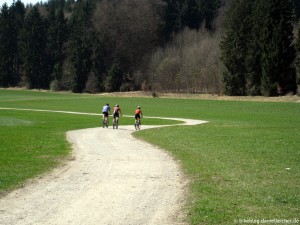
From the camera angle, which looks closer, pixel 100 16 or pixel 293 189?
pixel 293 189

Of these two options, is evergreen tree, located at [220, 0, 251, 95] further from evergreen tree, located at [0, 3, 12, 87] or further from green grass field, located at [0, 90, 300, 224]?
evergreen tree, located at [0, 3, 12, 87]

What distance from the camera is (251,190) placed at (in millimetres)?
10844

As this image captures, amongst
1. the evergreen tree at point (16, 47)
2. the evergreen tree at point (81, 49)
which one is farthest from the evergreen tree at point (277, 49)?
the evergreen tree at point (16, 47)

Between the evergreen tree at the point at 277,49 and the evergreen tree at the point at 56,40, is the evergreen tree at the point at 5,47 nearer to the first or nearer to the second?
the evergreen tree at the point at 56,40

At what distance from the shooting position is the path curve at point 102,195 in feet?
28.7

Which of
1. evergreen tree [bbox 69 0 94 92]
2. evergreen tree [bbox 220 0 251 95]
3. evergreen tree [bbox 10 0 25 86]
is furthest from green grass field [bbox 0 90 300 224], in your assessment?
evergreen tree [bbox 10 0 25 86]

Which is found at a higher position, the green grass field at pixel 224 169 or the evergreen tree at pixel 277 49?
the evergreen tree at pixel 277 49

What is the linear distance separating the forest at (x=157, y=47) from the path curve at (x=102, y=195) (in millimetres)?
56986

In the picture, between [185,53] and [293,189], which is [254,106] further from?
[293,189]

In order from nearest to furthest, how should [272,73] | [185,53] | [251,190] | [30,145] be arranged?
1. [251,190]
2. [30,145]
3. [272,73]
4. [185,53]

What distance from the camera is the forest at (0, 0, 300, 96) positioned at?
7206 centimetres

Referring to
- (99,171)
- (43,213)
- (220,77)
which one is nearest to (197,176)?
(99,171)

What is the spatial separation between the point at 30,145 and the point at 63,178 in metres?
9.28

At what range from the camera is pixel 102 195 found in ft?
34.8
